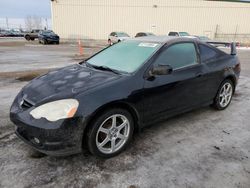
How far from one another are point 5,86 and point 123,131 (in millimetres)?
4688

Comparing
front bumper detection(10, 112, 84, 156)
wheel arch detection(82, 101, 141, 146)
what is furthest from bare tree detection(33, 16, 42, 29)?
front bumper detection(10, 112, 84, 156)

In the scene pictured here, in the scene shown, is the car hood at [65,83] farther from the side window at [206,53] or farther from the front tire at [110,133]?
the side window at [206,53]

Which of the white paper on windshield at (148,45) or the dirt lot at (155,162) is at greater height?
the white paper on windshield at (148,45)

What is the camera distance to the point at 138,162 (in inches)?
118

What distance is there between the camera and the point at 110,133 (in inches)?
121

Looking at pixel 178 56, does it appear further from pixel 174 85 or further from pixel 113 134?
pixel 113 134

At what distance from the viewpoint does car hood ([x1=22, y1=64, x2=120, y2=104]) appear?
2.94 m

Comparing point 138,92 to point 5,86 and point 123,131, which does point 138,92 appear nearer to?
point 123,131

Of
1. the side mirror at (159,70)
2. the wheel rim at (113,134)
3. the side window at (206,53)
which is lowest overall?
the wheel rim at (113,134)

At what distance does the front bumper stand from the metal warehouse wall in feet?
119

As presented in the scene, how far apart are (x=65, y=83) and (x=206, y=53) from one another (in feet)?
8.53

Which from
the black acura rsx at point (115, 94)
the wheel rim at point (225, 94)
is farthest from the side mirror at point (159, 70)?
the wheel rim at point (225, 94)

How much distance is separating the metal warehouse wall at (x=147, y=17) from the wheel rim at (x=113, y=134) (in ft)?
117

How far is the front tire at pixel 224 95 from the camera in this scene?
4.68 metres
